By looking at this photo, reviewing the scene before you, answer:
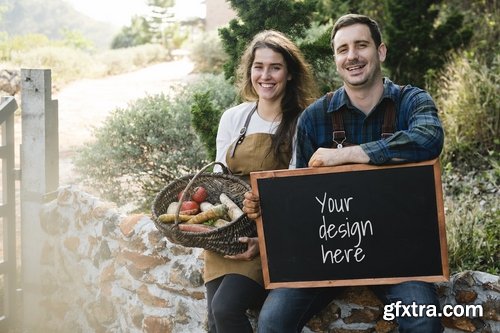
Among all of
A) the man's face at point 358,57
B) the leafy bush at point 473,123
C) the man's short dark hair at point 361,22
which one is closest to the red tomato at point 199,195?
the man's face at point 358,57

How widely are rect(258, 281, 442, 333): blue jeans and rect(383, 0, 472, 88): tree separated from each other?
5819 millimetres

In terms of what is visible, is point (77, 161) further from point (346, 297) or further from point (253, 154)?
point (346, 297)

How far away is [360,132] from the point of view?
288 cm

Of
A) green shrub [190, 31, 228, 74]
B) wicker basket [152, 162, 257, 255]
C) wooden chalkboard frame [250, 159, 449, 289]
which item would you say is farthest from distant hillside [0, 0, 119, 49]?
wooden chalkboard frame [250, 159, 449, 289]

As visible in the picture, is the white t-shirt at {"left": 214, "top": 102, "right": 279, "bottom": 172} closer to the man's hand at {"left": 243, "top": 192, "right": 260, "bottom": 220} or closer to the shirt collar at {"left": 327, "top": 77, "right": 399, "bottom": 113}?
the shirt collar at {"left": 327, "top": 77, "right": 399, "bottom": 113}

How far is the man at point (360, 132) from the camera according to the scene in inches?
101

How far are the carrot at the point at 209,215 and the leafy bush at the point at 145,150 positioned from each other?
2.98 m

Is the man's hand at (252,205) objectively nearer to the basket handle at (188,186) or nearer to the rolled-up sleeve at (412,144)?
the basket handle at (188,186)

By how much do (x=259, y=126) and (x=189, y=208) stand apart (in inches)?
22.1

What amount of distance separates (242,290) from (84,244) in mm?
1695

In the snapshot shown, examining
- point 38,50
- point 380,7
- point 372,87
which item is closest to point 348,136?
point 372,87

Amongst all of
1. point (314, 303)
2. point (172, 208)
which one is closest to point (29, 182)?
point (172, 208)

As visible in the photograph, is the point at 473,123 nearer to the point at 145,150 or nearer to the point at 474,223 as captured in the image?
the point at 474,223

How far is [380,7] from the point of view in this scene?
34.5 ft
